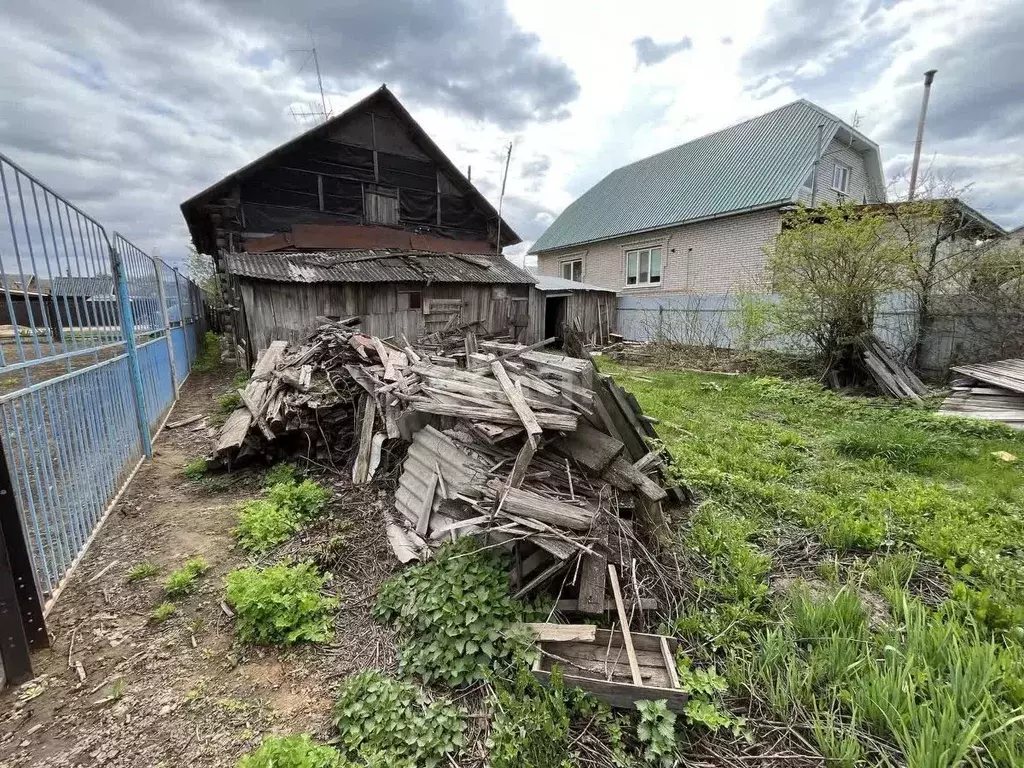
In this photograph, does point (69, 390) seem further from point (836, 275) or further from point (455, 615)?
point (836, 275)

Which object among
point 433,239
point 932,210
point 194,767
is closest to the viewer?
point 194,767

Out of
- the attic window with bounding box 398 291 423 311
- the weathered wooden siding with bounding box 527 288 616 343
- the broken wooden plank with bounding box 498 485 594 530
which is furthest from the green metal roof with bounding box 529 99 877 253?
the broken wooden plank with bounding box 498 485 594 530

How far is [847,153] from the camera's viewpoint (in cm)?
1652

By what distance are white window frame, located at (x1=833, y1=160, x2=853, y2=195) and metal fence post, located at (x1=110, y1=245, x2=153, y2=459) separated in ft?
69.4

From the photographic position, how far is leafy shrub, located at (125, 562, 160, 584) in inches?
135

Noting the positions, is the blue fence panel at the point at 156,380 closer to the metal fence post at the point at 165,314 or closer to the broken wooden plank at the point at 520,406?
the metal fence post at the point at 165,314

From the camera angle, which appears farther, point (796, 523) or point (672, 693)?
point (796, 523)

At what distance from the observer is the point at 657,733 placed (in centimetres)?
224

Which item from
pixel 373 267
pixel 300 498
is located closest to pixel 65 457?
pixel 300 498

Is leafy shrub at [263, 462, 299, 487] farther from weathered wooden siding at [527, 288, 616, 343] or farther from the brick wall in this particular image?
the brick wall

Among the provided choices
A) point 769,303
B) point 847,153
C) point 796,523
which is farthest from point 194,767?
point 847,153

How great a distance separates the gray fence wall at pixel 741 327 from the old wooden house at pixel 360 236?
18.4 feet

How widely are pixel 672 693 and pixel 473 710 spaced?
112 cm

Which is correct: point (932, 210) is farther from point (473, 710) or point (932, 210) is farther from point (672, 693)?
point (473, 710)
